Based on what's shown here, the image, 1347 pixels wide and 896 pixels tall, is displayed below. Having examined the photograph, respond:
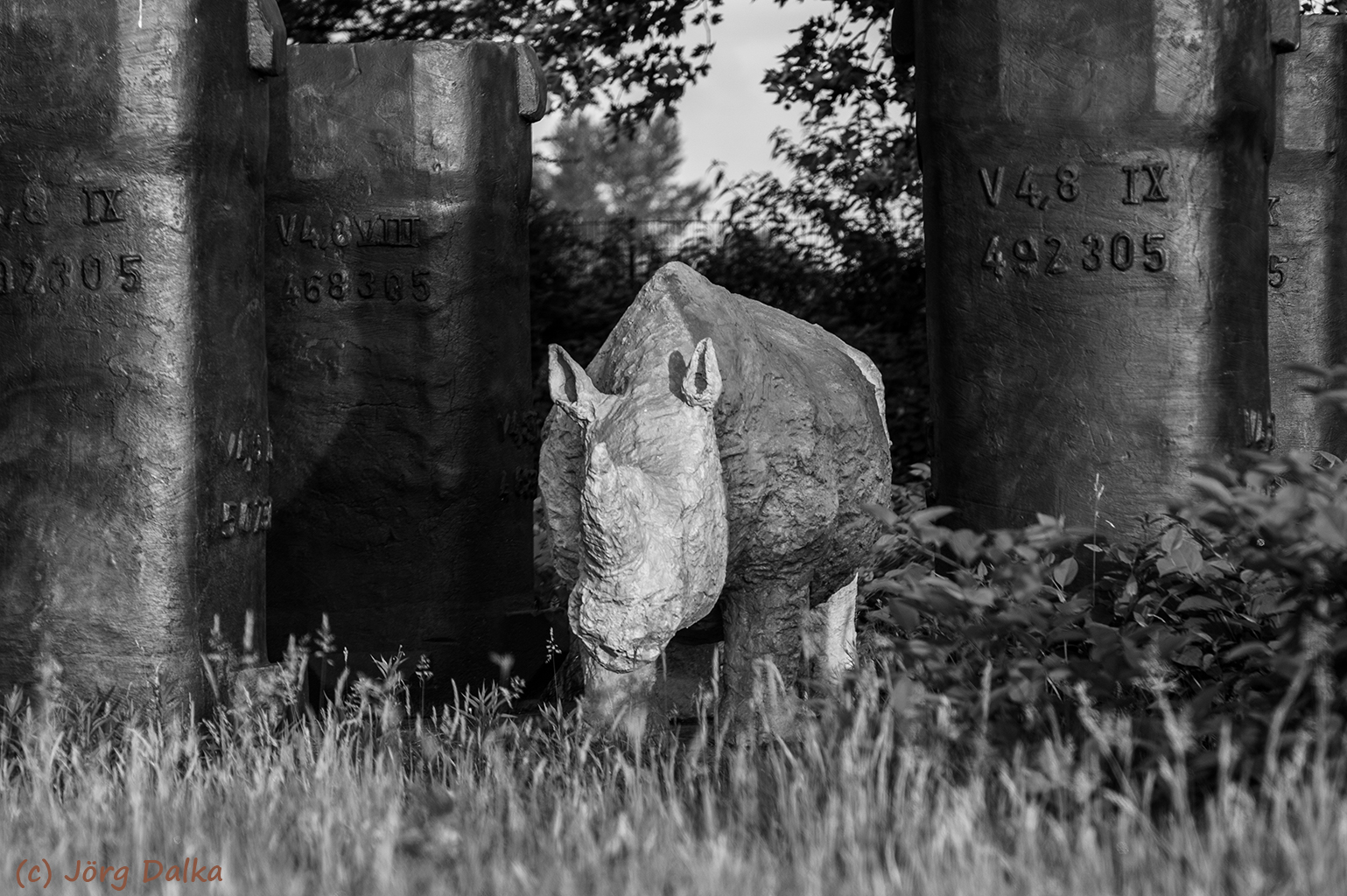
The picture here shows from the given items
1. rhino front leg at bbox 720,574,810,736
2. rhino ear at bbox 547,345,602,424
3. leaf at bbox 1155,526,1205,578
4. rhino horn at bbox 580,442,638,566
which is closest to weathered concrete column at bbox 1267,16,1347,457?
leaf at bbox 1155,526,1205,578

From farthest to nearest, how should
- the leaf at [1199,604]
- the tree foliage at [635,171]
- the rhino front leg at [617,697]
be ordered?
the tree foliage at [635,171], the leaf at [1199,604], the rhino front leg at [617,697]

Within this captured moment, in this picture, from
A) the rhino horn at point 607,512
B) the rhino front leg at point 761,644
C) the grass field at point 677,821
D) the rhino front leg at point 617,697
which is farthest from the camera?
the rhino front leg at point 761,644

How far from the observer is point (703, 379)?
421 cm

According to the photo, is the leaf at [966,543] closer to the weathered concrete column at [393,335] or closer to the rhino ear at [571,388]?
the rhino ear at [571,388]

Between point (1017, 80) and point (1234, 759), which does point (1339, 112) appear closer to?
point (1017, 80)

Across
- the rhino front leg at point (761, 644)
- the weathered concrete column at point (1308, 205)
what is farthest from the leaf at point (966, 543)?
the weathered concrete column at point (1308, 205)

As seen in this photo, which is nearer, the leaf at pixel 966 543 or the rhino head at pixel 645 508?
the rhino head at pixel 645 508

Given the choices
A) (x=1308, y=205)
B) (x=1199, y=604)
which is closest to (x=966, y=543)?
(x=1199, y=604)

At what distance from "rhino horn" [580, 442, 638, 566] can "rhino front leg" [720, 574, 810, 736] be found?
110 centimetres

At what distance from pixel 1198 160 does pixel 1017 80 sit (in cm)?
72

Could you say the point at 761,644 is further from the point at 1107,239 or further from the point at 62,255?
the point at 62,255

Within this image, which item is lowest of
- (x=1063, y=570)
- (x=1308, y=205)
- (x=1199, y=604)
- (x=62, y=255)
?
(x=1199, y=604)

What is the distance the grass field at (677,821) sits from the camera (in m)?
3.14

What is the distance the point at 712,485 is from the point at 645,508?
0.39 metres
